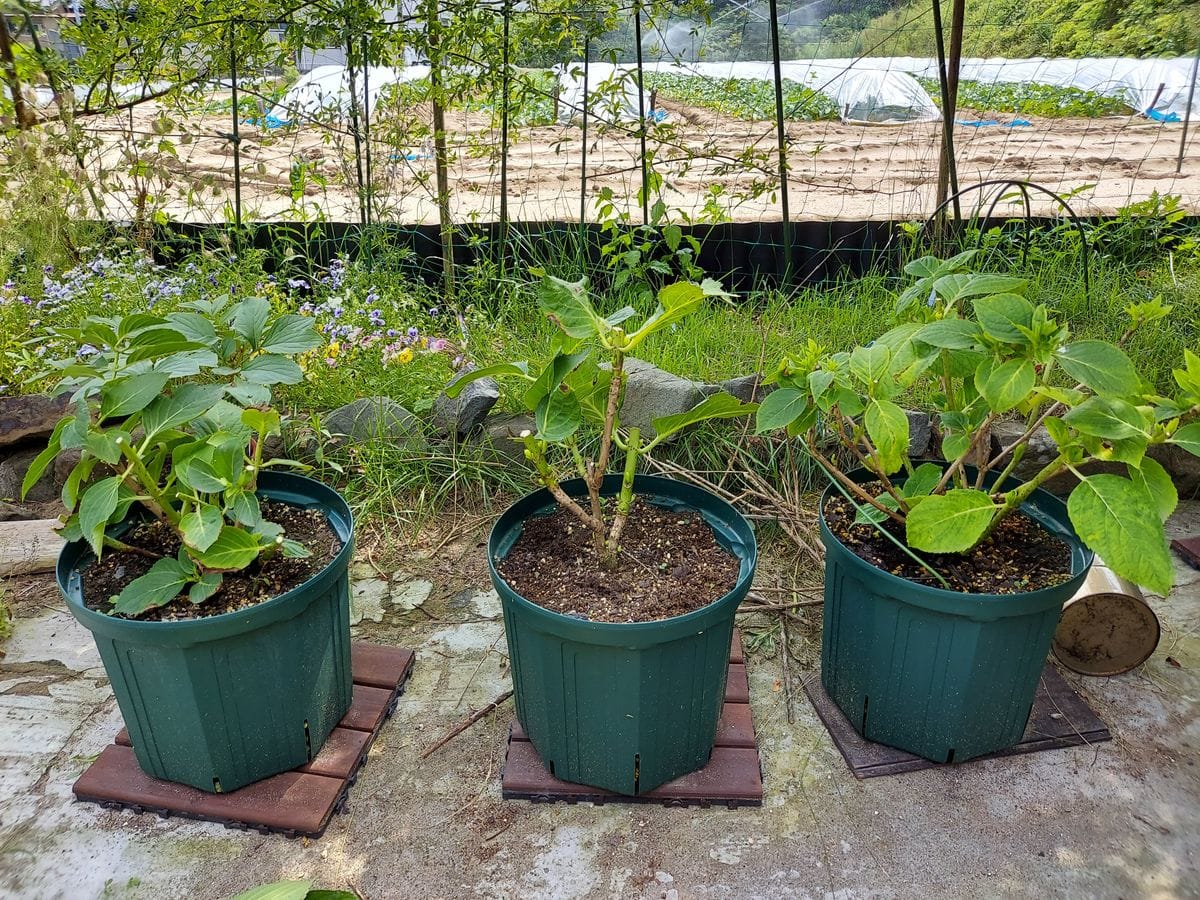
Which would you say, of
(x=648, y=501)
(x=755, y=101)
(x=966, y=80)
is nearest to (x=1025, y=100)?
(x=966, y=80)

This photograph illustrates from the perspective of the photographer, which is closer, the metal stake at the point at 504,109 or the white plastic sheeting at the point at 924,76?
the metal stake at the point at 504,109

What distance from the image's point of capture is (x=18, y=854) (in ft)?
5.36

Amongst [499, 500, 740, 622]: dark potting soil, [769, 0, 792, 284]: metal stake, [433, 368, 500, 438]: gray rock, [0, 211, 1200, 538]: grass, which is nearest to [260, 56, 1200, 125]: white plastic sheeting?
[769, 0, 792, 284]: metal stake

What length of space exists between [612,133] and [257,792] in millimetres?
4149

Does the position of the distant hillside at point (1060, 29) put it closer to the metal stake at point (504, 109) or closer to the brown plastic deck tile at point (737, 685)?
the metal stake at point (504, 109)

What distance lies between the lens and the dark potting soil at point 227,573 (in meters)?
1.63

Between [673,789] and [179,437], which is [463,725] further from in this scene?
[179,437]

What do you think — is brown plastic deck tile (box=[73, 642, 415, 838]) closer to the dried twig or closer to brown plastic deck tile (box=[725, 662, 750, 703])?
the dried twig

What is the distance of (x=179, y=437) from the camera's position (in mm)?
1704

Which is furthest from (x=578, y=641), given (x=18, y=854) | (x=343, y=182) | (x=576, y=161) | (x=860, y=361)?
(x=576, y=161)

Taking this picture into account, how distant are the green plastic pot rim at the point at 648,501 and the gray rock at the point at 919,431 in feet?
3.65

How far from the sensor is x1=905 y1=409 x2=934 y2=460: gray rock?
108 inches

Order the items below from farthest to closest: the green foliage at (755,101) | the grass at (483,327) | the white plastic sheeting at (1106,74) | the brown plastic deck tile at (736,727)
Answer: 1. the white plastic sheeting at (1106,74)
2. the green foliage at (755,101)
3. the grass at (483,327)
4. the brown plastic deck tile at (736,727)

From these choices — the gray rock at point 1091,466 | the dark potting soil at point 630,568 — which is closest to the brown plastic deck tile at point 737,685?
the dark potting soil at point 630,568
